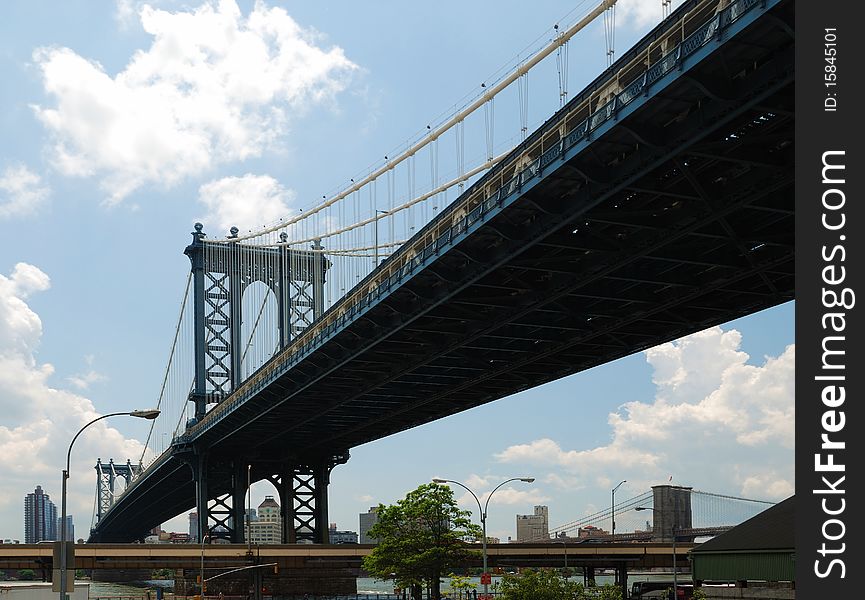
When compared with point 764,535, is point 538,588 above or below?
below

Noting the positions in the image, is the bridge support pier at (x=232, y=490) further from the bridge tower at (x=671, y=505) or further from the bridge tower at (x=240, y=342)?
the bridge tower at (x=671, y=505)

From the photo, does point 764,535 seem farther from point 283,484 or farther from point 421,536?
point 283,484

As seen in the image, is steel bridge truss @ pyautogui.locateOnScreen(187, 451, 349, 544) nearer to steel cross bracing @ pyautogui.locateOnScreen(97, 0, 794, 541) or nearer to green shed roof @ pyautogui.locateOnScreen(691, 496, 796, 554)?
steel cross bracing @ pyautogui.locateOnScreen(97, 0, 794, 541)

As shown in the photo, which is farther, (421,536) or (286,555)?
(286,555)

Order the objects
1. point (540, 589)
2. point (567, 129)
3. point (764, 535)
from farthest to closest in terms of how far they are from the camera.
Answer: point (540, 589), point (567, 129), point (764, 535)

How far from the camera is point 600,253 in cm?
4797

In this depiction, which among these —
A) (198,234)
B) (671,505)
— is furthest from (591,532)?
(198,234)

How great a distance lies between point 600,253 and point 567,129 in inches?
375

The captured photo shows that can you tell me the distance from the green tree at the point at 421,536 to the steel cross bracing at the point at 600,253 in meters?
7.64

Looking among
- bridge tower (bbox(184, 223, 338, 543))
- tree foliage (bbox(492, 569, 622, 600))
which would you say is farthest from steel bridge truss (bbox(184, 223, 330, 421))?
tree foliage (bbox(492, 569, 622, 600))

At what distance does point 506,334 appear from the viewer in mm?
62844

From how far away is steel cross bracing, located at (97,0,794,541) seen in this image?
1287 inches

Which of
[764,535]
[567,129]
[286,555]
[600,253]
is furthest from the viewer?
[286,555]
